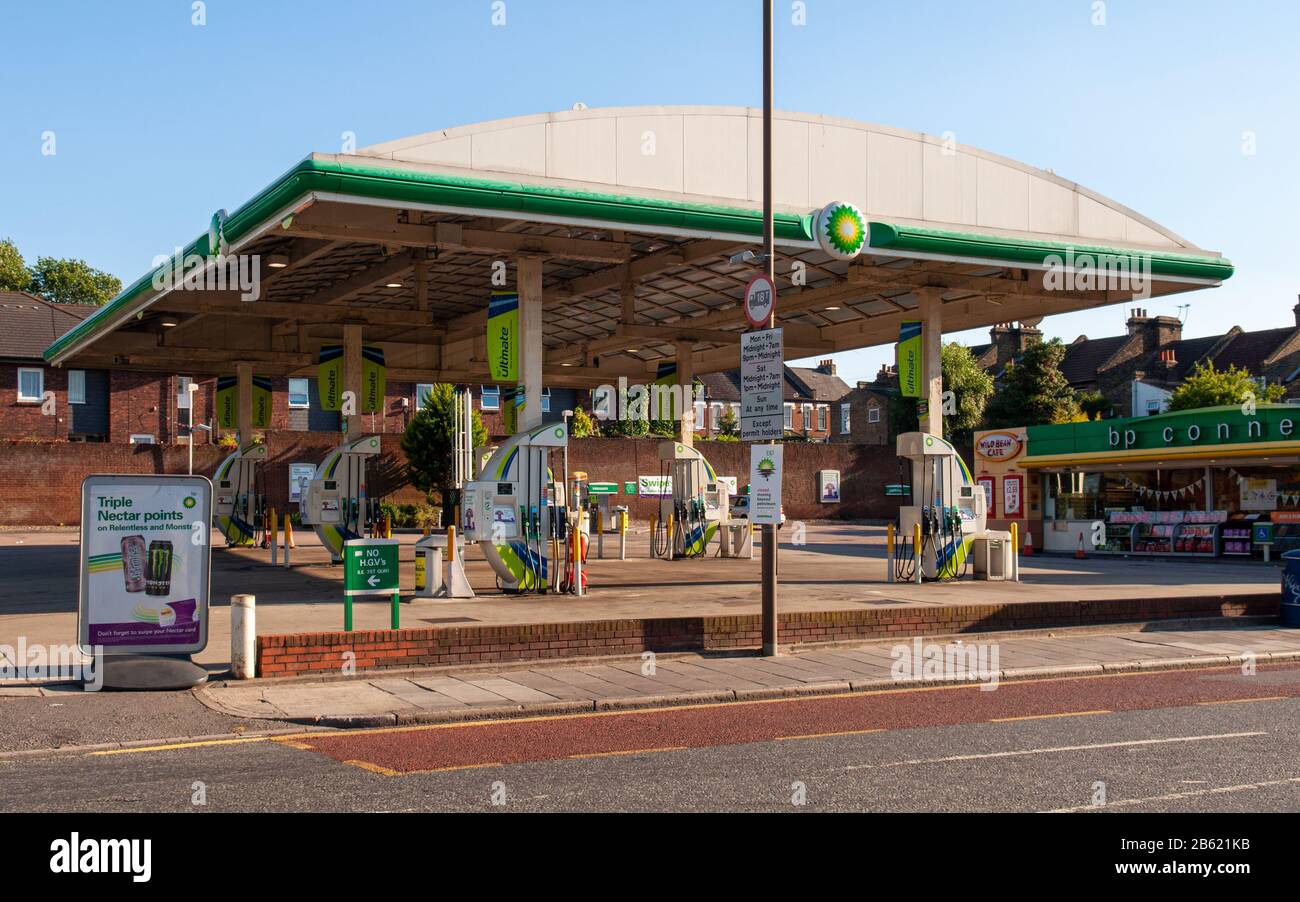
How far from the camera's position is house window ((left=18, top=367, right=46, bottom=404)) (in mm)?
54156

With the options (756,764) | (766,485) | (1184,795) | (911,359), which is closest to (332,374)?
(911,359)

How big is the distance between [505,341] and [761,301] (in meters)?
7.60

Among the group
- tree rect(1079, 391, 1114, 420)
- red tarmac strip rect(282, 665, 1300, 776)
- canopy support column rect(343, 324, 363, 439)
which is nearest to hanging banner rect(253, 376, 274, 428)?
canopy support column rect(343, 324, 363, 439)

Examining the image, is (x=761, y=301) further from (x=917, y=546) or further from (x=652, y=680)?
(x=917, y=546)

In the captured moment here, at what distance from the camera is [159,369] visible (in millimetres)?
37344

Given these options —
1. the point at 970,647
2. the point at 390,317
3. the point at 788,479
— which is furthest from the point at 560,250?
the point at 788,479

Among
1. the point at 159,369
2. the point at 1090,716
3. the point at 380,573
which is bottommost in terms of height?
the point at 1090,716

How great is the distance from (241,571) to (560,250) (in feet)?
36.9

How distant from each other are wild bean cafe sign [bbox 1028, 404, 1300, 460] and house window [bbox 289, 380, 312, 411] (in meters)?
35.3

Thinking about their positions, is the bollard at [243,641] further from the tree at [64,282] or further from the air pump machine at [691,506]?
the tree at [64,282]

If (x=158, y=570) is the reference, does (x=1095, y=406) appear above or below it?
above

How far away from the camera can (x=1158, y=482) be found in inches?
1570
